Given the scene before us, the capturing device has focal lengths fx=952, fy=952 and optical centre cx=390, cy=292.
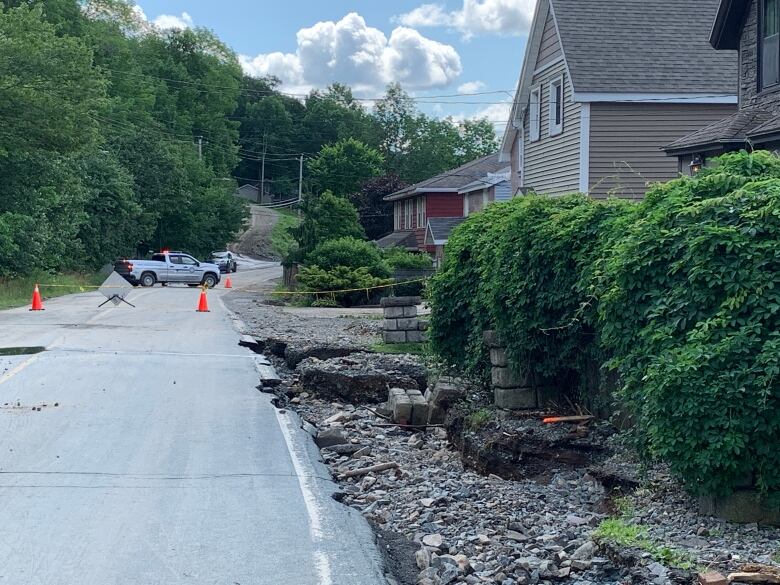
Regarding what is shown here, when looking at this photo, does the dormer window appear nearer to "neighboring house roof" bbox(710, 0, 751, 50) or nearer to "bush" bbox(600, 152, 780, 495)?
"neighboring house roof" bbox(710, 0, 751, 50)

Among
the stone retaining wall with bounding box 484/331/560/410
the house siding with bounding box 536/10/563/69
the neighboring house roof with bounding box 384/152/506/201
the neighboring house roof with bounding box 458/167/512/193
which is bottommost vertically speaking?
the stone retaining wall with bounding box 484/331/560/410

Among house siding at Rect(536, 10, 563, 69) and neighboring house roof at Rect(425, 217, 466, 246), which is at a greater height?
house siding at Rect(536, 10, 563, 69)

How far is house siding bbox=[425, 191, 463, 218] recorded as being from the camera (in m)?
53.5

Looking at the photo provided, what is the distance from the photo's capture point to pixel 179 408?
11852mm

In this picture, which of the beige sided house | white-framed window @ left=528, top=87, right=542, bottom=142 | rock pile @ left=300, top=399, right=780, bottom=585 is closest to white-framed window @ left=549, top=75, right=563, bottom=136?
the beige sided house

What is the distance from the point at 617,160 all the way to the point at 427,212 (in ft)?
106

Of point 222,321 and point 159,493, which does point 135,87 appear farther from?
point 159,493

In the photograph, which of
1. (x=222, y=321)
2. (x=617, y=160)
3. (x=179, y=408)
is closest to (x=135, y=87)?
(x=222, y=321)

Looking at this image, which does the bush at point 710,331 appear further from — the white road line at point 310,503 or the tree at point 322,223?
the tree at point 322,223

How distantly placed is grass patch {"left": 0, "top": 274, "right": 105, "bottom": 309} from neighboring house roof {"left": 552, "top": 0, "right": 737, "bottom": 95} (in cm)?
2022

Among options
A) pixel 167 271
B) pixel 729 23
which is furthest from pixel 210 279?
pixel 729 23

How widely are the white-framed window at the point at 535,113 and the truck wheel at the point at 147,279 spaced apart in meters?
30.6

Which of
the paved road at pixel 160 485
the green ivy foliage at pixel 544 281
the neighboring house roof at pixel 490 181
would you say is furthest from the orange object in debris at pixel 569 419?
the neighboring house roof at pixel 490 181

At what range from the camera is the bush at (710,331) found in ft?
20.3
